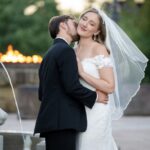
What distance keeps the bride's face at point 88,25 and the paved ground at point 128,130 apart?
208 inches

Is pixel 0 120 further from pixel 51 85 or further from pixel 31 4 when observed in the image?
pixel 31 4

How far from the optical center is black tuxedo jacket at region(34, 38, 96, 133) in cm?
555

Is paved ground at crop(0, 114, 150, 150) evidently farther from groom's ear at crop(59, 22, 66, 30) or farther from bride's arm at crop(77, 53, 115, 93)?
groom's ear at crop(59, 22, 66, 30)

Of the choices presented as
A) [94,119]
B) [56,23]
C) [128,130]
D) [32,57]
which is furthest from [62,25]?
[32,57]

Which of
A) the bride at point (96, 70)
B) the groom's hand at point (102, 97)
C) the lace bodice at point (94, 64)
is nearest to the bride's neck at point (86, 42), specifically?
the bride at point (96, 70)

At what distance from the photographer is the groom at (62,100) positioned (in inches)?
219

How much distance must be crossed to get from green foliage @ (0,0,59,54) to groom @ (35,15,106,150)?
37.3 meters

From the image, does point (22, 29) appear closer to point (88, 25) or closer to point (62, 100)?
point (88, 25)

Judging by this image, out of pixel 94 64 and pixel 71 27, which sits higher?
pixel 71 27

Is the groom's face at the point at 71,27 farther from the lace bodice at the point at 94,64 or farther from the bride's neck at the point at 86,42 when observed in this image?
the lace bodice at the point at 94,64

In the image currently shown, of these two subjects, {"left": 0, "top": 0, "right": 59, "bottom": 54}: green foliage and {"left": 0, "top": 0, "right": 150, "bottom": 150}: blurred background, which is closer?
{"left": 0, "top": 0, "right": 150, "bottom": 150}: blurred background

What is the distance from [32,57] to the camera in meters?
21.4

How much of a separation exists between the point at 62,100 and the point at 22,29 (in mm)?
39268

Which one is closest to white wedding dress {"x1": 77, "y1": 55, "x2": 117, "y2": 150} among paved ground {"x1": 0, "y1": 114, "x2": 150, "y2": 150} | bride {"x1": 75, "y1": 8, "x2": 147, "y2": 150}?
bride {"x1": 75, "y1": 8, "x2": 147, "y2": 150}
